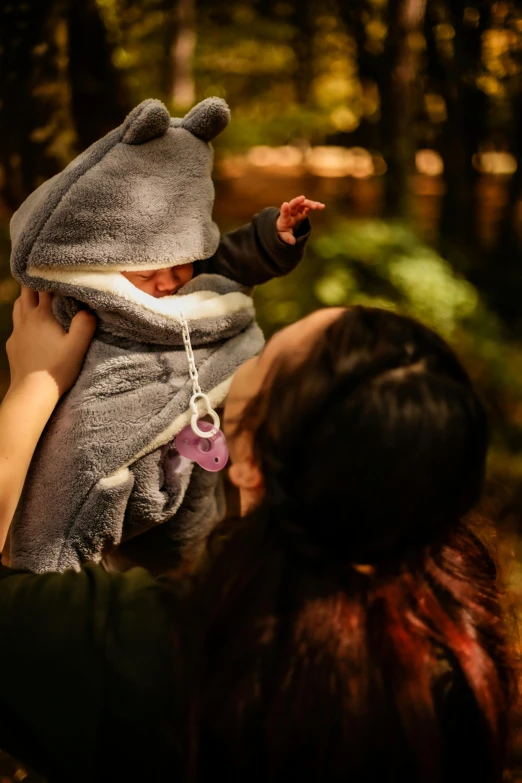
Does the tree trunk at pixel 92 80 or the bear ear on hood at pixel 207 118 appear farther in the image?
the tree trunk at pixel 92 80

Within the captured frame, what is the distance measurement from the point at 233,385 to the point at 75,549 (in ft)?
1.18

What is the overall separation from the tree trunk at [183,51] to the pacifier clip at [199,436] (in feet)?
12.0

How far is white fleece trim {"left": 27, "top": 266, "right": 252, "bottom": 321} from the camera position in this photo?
993mm

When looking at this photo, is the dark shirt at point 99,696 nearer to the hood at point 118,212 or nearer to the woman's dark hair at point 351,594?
the woman's dark hair at point 351,594

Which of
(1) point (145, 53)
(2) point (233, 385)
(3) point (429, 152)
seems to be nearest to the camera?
(2) point (233, 385)

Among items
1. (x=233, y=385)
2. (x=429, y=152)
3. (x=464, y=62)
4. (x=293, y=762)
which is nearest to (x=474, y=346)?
(x=464, y=62)

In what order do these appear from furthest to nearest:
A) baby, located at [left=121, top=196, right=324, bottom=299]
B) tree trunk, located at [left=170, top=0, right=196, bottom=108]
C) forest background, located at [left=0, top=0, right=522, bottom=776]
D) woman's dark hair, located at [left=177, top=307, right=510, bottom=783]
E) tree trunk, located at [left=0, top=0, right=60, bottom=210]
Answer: tree trunk, located at [left=170, top=0, right=196, bottom=108]
forest background, located at [left=0, top=0, right=522, bottom=776]
tree trunk, located at [left=0, top=0, right=60, bottom=210]
baby, located at [left=121, top=196, right=324, bottom=299]
woman's dark hair, located at [left=177, top=307, right=510, bottom=783]

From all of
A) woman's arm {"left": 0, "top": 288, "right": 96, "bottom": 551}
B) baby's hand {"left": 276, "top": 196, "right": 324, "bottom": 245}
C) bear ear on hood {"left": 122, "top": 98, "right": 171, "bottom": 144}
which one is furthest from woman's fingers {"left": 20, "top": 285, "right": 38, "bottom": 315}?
baby's hand {"left": 276, "top": 196, "right": 324, "bottom": 245}

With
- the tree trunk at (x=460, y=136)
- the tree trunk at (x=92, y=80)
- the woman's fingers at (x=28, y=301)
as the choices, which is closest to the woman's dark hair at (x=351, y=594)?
the woman's fingers at (x=28, y=301)

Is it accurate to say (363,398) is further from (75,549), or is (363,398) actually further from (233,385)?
(75,549)

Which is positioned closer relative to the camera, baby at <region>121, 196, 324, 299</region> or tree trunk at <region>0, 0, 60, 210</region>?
baby at <region>121, 196, 324, 299</region>

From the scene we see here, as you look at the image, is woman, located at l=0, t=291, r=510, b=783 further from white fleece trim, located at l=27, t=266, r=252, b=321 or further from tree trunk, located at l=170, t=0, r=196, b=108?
tree trunk, located at l=170, t=0, r=196, b=108

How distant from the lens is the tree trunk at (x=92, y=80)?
2.63 metres

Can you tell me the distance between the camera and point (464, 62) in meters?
3.54
